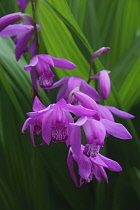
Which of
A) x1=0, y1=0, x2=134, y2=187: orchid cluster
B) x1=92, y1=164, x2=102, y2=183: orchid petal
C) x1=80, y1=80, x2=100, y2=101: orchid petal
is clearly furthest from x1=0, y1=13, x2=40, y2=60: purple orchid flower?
x1=92, y1=164, x2=102, y2=183: orchid petal

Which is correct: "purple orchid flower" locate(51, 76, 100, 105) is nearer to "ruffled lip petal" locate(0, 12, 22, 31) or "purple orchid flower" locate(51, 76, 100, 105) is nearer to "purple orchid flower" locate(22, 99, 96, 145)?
"purple orchid flower" locate(22, 99, 96, 145)

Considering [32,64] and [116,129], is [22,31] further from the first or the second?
[116,129]

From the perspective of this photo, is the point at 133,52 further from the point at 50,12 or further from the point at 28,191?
the point at 28,191

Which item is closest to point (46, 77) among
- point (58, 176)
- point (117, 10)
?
point (58, 176)

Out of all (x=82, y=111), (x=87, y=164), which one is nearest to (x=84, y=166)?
(x=87, y=164)

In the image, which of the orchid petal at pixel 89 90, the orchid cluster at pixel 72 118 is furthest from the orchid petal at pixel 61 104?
the orchid petal at pixel 89 90

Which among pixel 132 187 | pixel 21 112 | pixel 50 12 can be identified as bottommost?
pixel 132 187

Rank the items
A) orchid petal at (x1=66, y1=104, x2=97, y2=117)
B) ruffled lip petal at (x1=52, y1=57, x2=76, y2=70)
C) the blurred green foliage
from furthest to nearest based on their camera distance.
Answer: the blurred green foliage, ruffled lip petal at (x1=52, y1=57, x2=76, y2=70), orchid petal at (x1=66, y1=104, x2=97, y2=117)
